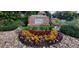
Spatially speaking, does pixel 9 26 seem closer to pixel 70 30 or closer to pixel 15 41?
pixel 15 41

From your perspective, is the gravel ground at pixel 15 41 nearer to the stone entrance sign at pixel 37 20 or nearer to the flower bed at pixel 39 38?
the flower bed at pixel 39 38

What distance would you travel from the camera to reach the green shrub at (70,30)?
4.36m

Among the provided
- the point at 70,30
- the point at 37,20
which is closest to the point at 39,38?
the point at 37,20

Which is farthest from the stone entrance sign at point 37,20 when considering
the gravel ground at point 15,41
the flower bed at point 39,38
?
the gravel ground at point 15,41

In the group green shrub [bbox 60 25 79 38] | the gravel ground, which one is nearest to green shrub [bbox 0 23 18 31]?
the gravel ground

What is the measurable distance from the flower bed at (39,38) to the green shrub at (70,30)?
0.09 meters

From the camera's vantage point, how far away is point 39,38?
436 centimetres

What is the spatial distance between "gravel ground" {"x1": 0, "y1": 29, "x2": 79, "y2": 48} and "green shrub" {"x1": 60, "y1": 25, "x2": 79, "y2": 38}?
2.5 inches

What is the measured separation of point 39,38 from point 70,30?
50 cm

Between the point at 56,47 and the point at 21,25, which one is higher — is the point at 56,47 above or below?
below
